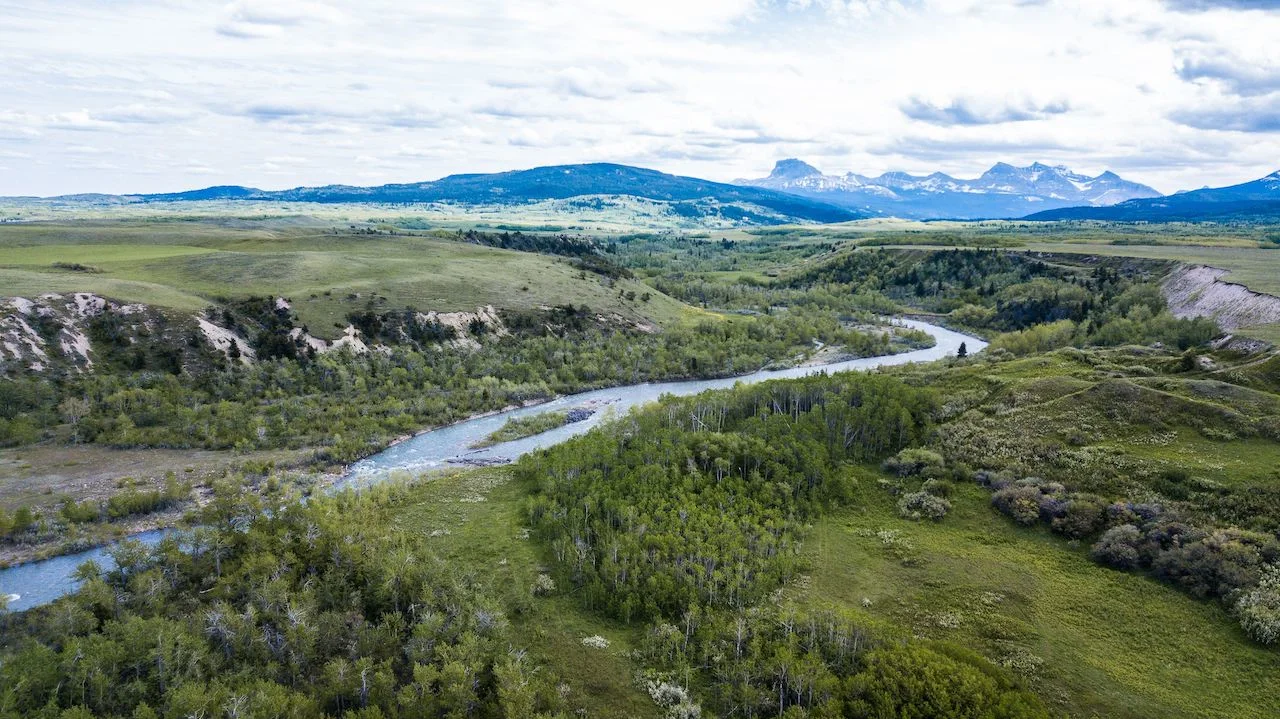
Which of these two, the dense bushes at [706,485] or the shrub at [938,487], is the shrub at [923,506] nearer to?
the shrub at [938,487]

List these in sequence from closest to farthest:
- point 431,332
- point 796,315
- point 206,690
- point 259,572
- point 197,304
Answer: point 206,690 < point 259,572 < point 197,304 < point 431,332 < point 796,315

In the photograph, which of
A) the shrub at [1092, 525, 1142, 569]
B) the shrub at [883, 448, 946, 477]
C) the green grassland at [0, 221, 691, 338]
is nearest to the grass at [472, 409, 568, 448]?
the green grassland at [0, 221, 691, 338]

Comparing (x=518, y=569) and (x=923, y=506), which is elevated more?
(x=923, y=506)

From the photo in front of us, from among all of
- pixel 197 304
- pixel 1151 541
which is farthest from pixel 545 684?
pixel 197 304

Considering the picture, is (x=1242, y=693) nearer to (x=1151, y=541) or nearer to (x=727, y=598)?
(x=1151, y=541)

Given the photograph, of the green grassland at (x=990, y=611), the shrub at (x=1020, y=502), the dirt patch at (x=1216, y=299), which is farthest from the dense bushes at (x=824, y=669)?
the dirt patch at (x=1216, y=299)

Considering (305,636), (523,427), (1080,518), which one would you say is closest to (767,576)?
(1080,518)

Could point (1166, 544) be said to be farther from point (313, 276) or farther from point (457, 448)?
point (313, 276)
